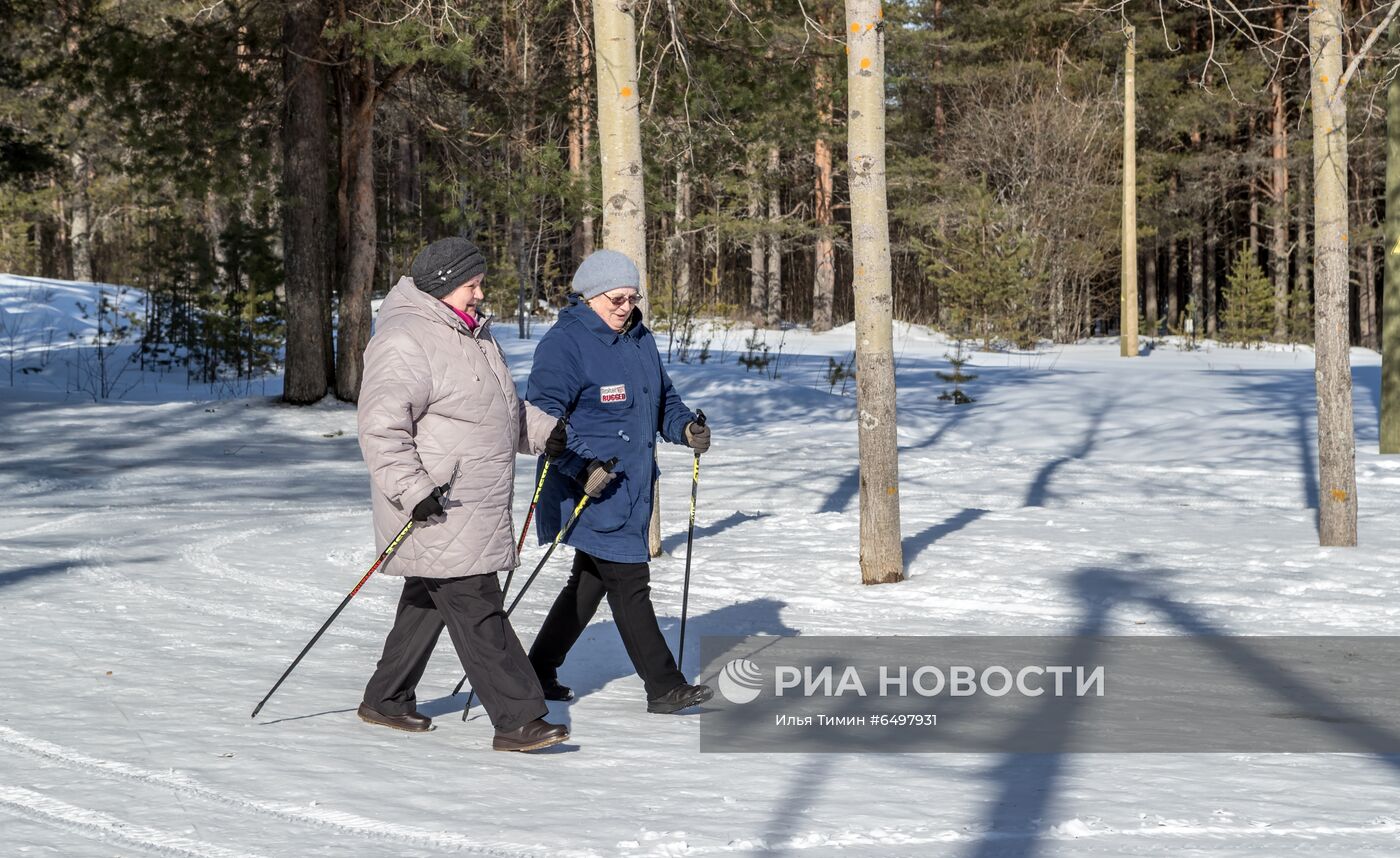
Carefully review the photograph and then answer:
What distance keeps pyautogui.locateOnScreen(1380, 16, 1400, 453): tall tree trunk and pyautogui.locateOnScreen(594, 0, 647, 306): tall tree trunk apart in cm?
627

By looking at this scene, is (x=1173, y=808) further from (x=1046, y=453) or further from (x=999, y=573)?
(x=1046, y=453)

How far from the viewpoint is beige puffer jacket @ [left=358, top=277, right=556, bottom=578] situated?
461 centimetres

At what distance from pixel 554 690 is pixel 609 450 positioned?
1.03 m

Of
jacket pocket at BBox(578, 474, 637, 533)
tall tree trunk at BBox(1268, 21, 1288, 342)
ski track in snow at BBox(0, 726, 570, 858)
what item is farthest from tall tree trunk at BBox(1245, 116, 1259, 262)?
ski track in snow at BBox(0, 726, 570, 858)

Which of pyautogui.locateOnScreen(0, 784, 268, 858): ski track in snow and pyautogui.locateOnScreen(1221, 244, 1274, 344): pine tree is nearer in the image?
pyautogui.locateOnScreen(0, 784, 268, 858): ski track in snow

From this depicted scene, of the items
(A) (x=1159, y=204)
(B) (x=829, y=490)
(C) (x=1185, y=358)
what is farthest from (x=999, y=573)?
(A) (x=1159, y=204)

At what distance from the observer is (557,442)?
16.6 feet

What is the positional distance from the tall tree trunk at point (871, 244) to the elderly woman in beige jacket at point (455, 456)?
3.40m

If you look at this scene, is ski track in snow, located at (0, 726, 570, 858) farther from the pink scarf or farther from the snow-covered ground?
the pink scarf

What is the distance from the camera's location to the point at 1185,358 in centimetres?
2619

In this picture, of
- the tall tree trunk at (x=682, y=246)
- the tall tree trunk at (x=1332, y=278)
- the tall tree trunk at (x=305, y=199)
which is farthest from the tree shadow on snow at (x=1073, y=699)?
the tall tree trunk at (x=682, y=246)

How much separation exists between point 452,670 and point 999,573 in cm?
367

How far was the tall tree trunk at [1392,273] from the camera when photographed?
11758 mm

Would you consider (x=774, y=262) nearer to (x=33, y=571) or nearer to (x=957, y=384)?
(x=957, y=384)
